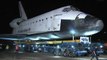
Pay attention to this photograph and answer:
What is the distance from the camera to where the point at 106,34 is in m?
52.3

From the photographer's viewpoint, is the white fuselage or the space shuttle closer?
the space shuttle

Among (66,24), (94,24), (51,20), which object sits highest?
(51,20)

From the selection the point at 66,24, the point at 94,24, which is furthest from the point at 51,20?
the point at 94,24

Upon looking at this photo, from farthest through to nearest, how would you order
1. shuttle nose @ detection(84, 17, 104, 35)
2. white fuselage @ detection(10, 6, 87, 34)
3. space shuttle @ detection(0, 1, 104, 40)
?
white fuselage @ detection(10, 6, 87, 34)
space shuttle @ detection(0, 1, 104, 40)
shuttle nose @ detection(84, 17, 104, 35)

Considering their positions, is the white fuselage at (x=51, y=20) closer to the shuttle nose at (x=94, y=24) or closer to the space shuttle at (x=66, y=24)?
the space shuttle at (x=66, y=24)

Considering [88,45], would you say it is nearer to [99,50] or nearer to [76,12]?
[99,50]

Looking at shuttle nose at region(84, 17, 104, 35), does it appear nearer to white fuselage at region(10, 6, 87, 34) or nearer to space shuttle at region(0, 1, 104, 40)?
space shuttle at region(0, 1, 104, 40)

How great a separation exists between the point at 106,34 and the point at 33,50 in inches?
928

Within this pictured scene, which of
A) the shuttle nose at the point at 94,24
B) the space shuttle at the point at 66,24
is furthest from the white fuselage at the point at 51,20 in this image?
the shuttle nose at the point at 94,24

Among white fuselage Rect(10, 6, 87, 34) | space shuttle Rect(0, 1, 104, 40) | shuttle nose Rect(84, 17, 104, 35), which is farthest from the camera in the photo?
white fuselage Rect(10, 6, 87, 34)

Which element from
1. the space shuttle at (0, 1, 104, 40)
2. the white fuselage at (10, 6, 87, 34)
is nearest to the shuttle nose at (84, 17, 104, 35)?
the space shuttle at (0, 1, 104, 40)

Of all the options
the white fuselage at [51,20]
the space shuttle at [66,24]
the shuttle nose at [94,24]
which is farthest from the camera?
the white fuselage at [51,20]

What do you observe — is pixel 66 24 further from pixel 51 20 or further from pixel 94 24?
pixel 94 24

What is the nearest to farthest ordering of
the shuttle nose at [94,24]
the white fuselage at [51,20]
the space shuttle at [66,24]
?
1. the shuttle nose at [94,24]
2. the space shuttle at [66,24]
3. the white fuselage at [51,20]
